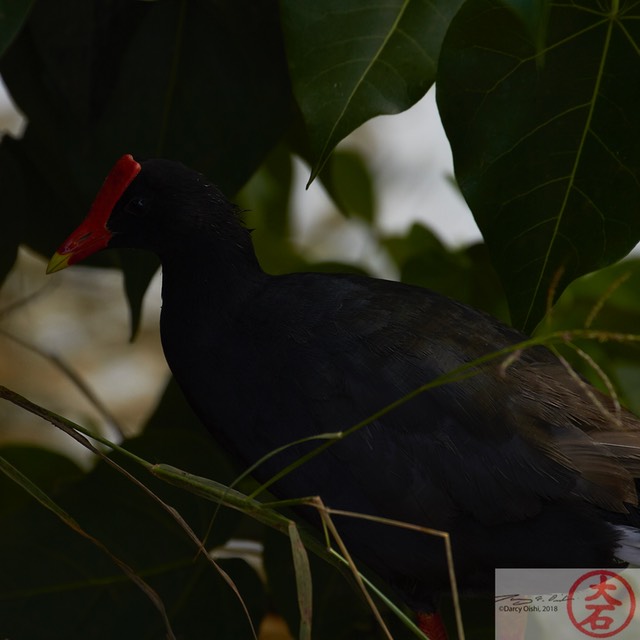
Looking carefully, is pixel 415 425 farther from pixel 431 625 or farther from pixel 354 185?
pixel 354 185

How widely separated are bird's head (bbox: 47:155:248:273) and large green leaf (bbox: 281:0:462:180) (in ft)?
0.49

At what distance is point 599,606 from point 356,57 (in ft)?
1.22

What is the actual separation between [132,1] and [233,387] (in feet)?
1.19

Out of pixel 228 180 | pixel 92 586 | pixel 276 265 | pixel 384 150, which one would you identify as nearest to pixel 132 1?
pixel 228 180

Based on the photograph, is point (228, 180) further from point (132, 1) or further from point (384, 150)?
point (384, 150)

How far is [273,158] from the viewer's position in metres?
1.14

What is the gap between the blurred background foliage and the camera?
65 cm

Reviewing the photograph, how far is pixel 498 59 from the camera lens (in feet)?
2.15

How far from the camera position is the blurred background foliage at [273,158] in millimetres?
650

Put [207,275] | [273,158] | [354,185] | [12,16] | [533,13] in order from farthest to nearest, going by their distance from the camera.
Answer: [354,185] < [273,158] < [207,275] < [12,16] < [533,13]

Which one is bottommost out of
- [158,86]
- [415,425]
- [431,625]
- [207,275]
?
[431,625]

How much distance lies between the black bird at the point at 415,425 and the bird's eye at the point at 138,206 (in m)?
0.03
